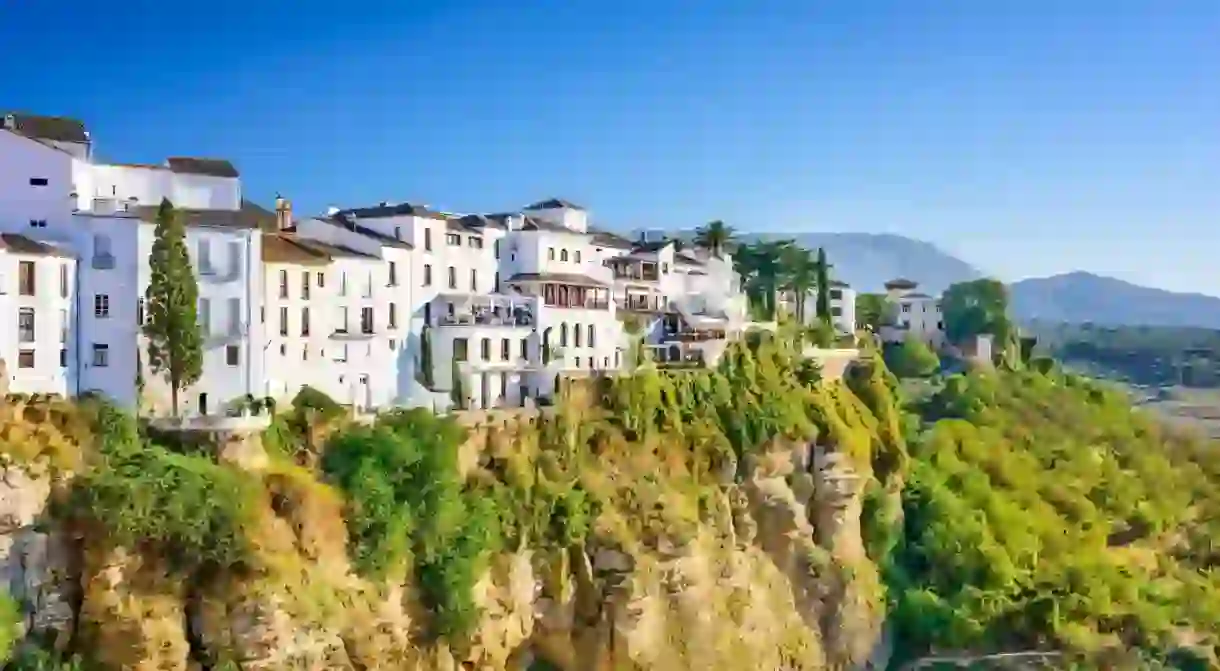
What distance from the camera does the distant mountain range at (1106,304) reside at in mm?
125375

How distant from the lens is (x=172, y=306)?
22.6 metres

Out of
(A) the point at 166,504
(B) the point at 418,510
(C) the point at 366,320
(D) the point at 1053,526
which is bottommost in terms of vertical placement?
(D) the point at 1053,526

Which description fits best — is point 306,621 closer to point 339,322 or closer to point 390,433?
point 390,433

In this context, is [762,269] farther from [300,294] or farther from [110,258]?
[110,258]

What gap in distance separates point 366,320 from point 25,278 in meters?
7.39

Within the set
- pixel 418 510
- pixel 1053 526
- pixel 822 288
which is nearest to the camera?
pixel 418 510

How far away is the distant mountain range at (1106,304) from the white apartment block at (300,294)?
308ft

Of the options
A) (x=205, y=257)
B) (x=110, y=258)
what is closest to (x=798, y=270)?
(x=205, y=257)

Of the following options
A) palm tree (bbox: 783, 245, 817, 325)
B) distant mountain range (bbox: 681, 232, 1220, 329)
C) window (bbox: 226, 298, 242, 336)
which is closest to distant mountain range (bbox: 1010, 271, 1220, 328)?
distant mountain range (bbox: 681, 232, 1220, 329)

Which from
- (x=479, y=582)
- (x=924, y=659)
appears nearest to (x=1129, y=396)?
(x=924, y=659)

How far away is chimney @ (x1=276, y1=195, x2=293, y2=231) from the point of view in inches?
1165

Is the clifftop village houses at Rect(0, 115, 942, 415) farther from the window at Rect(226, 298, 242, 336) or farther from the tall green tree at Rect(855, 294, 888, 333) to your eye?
the tall green tree at Rect(855, 294, 888, 333)

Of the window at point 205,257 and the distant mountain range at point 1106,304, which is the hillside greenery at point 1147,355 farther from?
the window at point 205,257

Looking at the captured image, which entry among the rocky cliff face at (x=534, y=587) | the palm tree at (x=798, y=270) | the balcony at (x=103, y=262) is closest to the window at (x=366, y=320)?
the rocky cliff face at (x=534, y=587)
